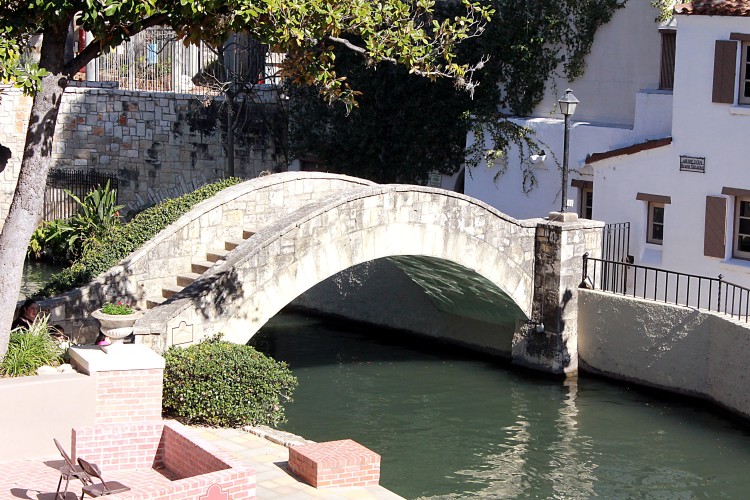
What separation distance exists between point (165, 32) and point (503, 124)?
1077 cm

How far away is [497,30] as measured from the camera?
24.8 meters

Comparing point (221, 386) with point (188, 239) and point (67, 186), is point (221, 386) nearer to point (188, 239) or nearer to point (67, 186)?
point (188, 239)

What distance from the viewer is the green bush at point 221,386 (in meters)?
13.0

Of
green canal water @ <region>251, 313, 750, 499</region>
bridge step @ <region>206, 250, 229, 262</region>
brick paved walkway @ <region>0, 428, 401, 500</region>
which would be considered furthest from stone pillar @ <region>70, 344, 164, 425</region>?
bridge step @ <region>206, 250, 229, 262</region>

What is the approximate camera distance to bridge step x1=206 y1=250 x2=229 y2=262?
17.2m

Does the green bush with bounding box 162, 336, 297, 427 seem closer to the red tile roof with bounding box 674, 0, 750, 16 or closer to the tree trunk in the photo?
the tree trunk

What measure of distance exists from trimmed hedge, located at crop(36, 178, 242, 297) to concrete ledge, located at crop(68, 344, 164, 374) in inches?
191

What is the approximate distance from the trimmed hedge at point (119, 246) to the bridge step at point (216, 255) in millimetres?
1017

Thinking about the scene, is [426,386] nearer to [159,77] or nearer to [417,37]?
[417,37]

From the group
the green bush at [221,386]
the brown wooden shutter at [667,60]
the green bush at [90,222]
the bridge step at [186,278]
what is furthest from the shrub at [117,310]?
the brown wooden shutter at [667,60]

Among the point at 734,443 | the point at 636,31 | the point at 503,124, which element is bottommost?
the point at 734,443

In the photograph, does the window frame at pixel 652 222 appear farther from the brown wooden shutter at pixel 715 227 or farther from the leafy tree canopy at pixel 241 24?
the leafy tree canopy at pixel 241 24

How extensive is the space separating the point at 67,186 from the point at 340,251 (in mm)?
14635

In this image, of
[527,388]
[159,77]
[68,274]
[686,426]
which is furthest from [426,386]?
[159,77]
